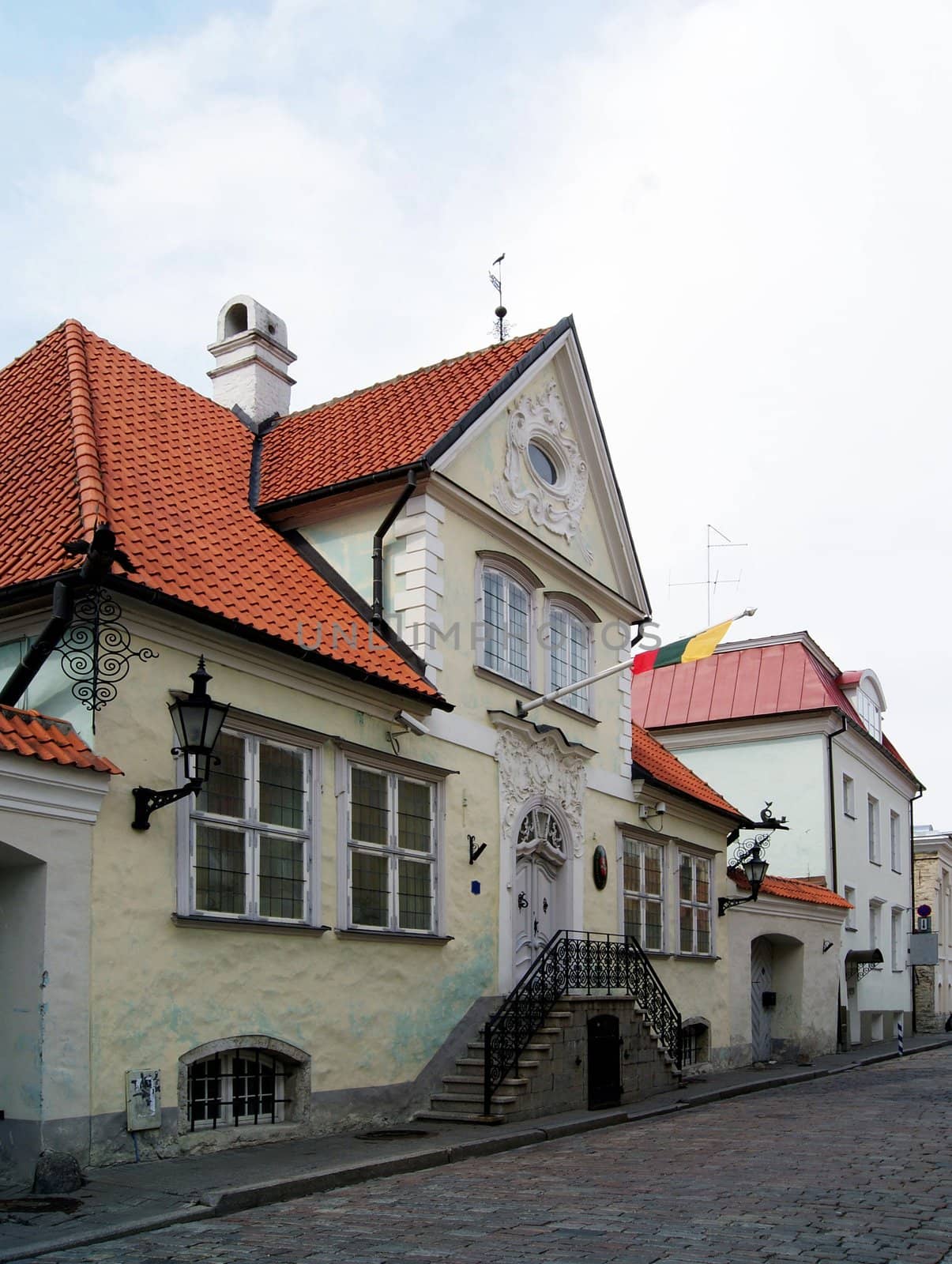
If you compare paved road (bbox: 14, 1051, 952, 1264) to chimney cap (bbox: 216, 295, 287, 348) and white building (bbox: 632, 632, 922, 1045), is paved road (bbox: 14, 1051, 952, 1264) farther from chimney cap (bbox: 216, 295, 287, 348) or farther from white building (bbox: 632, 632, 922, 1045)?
white building (bbox: 632, 632, 922, 1045)

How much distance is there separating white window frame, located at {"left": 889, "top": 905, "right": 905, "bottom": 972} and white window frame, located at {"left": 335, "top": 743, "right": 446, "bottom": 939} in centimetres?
2492

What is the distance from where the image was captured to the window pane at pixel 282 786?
13.2m

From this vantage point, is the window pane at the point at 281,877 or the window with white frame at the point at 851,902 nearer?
the window pane at the point at 281,877

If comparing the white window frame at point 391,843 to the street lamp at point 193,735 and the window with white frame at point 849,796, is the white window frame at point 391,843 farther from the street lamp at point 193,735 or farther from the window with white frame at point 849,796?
the window with white frame at point 849,796

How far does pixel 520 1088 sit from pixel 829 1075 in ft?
36.4

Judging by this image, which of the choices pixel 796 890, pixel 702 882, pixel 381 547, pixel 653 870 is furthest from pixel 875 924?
pixel 381 547

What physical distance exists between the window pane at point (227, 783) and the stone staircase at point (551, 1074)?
441cm

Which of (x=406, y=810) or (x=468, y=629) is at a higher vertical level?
(x=468, y=629)

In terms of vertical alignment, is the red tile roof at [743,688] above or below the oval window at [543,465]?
below

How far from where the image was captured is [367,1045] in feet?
46.5

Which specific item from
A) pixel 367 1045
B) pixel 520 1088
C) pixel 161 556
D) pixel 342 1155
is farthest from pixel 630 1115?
pixel 161 556

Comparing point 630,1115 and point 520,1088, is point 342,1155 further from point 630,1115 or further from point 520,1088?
point 630,1115

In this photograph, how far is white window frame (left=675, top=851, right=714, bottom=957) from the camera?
22328 millimetres

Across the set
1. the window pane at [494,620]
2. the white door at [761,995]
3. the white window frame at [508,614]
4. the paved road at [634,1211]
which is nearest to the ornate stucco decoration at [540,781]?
the white window frame at [508,614]
